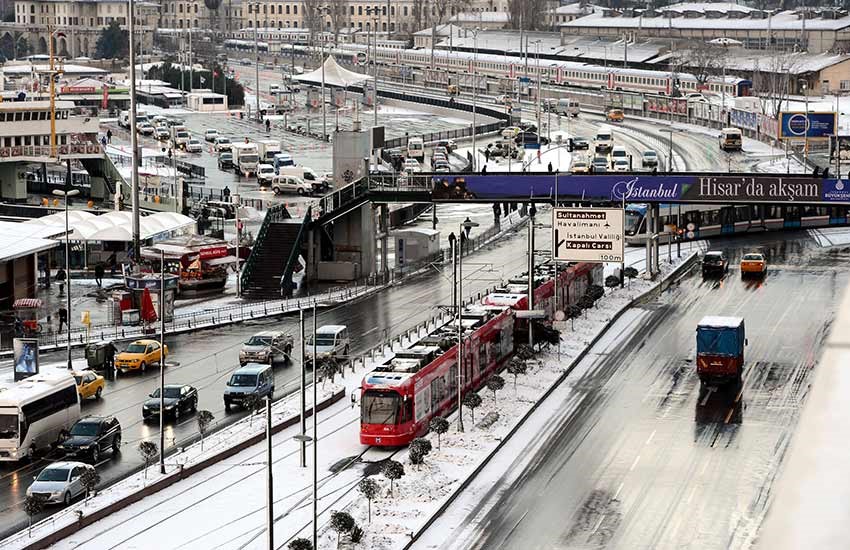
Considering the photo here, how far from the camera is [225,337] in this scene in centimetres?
4944

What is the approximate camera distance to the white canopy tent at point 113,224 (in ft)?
206

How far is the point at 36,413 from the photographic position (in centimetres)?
3362

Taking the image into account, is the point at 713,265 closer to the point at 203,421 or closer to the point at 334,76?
the point at 203,421

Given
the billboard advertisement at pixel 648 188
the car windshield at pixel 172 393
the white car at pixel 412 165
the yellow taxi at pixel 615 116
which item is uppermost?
the billboard advertisement at pixel 648 188

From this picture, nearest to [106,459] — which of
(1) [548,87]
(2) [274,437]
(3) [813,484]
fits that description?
(2) [274,437]

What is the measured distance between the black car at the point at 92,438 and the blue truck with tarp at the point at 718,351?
16.4 metres

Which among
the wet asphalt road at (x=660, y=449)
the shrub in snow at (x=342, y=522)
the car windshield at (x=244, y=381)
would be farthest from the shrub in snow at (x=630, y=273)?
the shrub in snow at (x=342, y=522)

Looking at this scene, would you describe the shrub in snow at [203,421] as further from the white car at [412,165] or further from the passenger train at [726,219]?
the white car at [412,165]

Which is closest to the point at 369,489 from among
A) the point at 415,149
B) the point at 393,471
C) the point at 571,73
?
the point at 393,471

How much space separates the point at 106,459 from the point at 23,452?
189cm

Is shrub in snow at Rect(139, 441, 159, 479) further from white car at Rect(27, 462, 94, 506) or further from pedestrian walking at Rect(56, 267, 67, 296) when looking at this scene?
pedestrian walking at Rect(56, 267, 67, 296)

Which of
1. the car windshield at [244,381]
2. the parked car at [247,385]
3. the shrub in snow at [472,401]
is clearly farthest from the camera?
the car windshield at [244,381]

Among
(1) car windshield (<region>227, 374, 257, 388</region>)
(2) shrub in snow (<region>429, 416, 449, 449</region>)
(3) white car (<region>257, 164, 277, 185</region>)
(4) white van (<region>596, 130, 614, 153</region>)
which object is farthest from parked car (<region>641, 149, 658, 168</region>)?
(2) shrub in snow (<region>429, 416, 449, 449</region>)

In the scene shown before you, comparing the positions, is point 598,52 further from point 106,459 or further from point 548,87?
point 106,459
